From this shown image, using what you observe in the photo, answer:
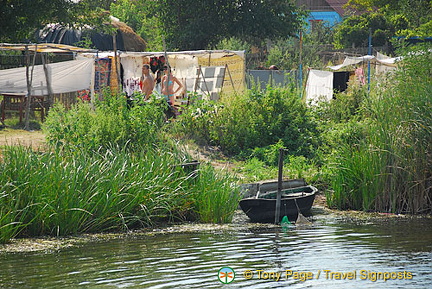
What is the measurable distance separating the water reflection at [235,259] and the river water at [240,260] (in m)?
0.01

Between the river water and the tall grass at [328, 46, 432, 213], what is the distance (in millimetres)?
1281

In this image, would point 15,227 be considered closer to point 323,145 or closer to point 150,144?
point 150,144

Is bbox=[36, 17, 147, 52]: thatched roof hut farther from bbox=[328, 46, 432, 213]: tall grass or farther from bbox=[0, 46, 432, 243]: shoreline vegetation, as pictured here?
bbox=[328, 46, 432, 213]: tall grass

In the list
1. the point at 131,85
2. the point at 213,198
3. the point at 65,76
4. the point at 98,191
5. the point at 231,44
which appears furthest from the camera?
the point at 231,44

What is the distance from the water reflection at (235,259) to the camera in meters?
7.32

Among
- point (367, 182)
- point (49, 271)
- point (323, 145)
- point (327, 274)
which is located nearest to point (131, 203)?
point (49, 271)

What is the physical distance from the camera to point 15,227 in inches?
353

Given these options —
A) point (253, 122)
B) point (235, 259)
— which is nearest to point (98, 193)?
point (235, 259)

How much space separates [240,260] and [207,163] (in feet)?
12.1

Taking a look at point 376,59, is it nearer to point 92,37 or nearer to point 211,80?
point 211,80

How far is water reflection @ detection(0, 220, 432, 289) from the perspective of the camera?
24.0 ft

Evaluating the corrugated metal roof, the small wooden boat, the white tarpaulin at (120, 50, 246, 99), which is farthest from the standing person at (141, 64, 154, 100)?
the corrugated metal roof

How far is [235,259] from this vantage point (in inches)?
330

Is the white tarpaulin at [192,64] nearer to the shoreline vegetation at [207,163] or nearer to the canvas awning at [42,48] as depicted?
the canvas awning at [42,48]
